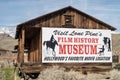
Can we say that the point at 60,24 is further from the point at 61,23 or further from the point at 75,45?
the point at 75,45

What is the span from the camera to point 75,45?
29.4m

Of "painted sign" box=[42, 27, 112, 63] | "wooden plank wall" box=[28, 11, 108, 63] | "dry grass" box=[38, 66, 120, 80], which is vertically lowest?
"dry grass" box=[38, 66, 120, 80]

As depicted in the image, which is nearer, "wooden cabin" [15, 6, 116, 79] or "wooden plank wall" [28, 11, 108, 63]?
"wooden cabin" [15, 6, 116, 79]

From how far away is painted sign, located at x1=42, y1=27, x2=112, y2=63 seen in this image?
93.8 ft

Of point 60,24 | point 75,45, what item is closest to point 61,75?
point 75,45

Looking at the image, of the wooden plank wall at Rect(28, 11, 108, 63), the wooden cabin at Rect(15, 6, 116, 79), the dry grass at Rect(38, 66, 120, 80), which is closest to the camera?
the dry grass at Rect(38, 66, 120, 80)

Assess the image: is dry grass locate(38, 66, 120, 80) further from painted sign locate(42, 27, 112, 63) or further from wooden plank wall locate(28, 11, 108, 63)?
wooden plank wall locate(28, 11, 108, 63)

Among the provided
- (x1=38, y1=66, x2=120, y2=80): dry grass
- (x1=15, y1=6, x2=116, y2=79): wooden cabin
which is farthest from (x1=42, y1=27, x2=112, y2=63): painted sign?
(x1=38, y1=66, x2=120, y2=80): dry grass

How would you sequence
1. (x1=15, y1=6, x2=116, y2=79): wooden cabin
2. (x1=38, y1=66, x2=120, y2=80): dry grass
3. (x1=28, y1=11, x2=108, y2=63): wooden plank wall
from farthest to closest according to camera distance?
(x1=28, y1=11, x2=108, y2=63): wooden plank wall < (x1=15, y1=6, x2=116, y2=79): wooden cabin < (x1=38, y1=66, x2=120, y2=80): dry grass

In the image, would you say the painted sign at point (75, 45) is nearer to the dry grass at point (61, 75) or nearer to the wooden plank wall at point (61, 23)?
the wooden plank wall at point (61, 23)

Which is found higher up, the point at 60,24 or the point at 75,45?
the point at 60,24

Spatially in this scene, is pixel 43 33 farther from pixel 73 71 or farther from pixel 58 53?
pixel 73 71

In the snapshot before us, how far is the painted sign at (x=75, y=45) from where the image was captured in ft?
93.8

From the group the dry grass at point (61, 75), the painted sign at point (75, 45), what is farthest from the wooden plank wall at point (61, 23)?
the dry grass at point (61, 75)
